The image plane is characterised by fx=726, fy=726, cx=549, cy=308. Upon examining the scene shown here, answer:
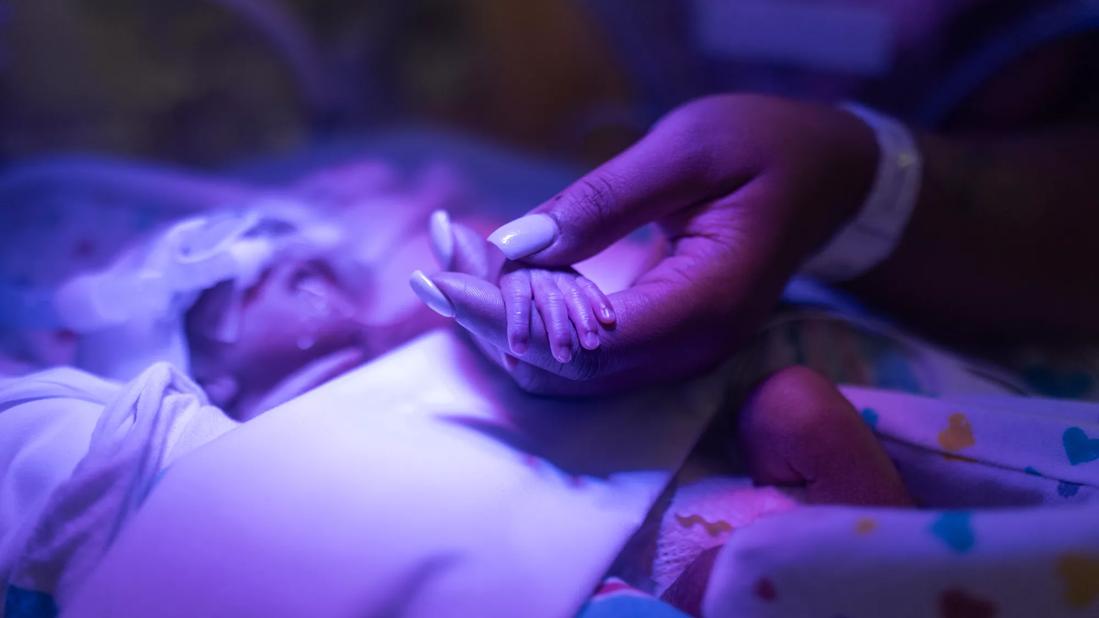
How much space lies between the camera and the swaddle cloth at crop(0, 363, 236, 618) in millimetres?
663

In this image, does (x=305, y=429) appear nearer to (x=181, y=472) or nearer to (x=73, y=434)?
(x=181, y=472)

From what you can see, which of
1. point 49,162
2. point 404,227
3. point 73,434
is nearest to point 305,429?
→ point 73,434

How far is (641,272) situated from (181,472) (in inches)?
19.4

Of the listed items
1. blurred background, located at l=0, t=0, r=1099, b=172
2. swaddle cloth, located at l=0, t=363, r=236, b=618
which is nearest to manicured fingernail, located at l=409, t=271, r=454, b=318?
swaddle cloth, located at l=0, t=363, r=236, b=618

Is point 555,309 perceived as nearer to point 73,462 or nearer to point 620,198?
point 620,198

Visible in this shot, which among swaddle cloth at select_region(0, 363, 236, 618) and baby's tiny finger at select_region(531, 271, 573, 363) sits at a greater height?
baby's tiny finger at select_region(531, 271, 573, 363)

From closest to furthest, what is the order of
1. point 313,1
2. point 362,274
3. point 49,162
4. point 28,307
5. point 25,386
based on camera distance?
point 25,386
point 28,307
point 362,274
point 49,162
point 313,1

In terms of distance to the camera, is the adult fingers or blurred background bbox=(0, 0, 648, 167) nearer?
the adult fingers

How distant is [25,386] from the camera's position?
2.49 ft

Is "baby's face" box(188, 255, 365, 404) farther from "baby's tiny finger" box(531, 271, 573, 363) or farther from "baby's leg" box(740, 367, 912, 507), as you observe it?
"baby's leg" box(740, 367, 912, 507)

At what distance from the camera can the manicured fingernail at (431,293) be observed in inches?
25.0

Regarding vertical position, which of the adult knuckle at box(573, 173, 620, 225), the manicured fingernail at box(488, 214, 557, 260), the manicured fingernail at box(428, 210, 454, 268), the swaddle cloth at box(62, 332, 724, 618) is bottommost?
the swaddle cloth at box(62, 332, 724, 618)

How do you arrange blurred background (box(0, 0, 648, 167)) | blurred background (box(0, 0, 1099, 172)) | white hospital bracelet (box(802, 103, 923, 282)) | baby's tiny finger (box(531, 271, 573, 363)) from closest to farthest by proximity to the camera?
baby's tiny finger (box(531, 271, 573, 363)) < white hospital bracelet (box(802, 103, 923, 282)) < blurred background (box(0, 0, 1099, 172)) < blurred background (box(0, 0, 648, 167))

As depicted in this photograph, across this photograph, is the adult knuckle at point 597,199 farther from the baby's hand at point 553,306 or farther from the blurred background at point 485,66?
the blurred background at point 485,66
